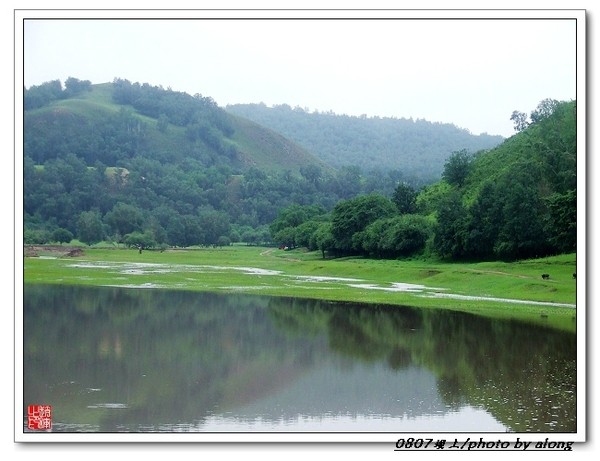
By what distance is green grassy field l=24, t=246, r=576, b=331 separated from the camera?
4166 cm

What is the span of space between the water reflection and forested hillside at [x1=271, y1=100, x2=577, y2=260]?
8960 millimetres

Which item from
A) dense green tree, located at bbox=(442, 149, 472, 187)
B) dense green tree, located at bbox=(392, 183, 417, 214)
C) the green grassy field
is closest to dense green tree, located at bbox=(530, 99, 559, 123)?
dense green tree, located at bbox=(442, 149, 472, 187)

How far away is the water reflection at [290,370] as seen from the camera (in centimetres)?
2031

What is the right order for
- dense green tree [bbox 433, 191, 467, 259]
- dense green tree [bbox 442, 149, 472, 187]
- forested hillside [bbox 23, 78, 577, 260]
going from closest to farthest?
forested hillside [bbox 23, 78, 577, 260] → dense green tree [bbox 433, 191, 467, 259] → dense green tree [bbox 442, 149, 472, 187]

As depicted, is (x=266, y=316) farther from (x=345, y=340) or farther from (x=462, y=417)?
(x=462, y=417)

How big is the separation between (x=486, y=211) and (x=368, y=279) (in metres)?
11.6

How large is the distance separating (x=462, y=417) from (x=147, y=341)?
1477 centimetres

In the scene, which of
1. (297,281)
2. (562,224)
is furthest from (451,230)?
(562,224)

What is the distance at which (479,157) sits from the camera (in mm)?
102062

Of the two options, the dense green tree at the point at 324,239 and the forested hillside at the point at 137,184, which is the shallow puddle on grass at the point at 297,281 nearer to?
the forested hillside at the point at 137,184

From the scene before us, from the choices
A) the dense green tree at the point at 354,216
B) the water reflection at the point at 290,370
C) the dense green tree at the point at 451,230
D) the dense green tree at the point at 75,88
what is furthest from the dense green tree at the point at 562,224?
the dense green tree at the point at 75,88

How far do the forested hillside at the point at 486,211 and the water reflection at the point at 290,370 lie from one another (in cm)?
896

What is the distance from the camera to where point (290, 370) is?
26297mm

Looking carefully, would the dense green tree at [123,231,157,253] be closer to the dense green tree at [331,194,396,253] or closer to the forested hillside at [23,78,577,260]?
the forested hillside at [23,78,577,260]
